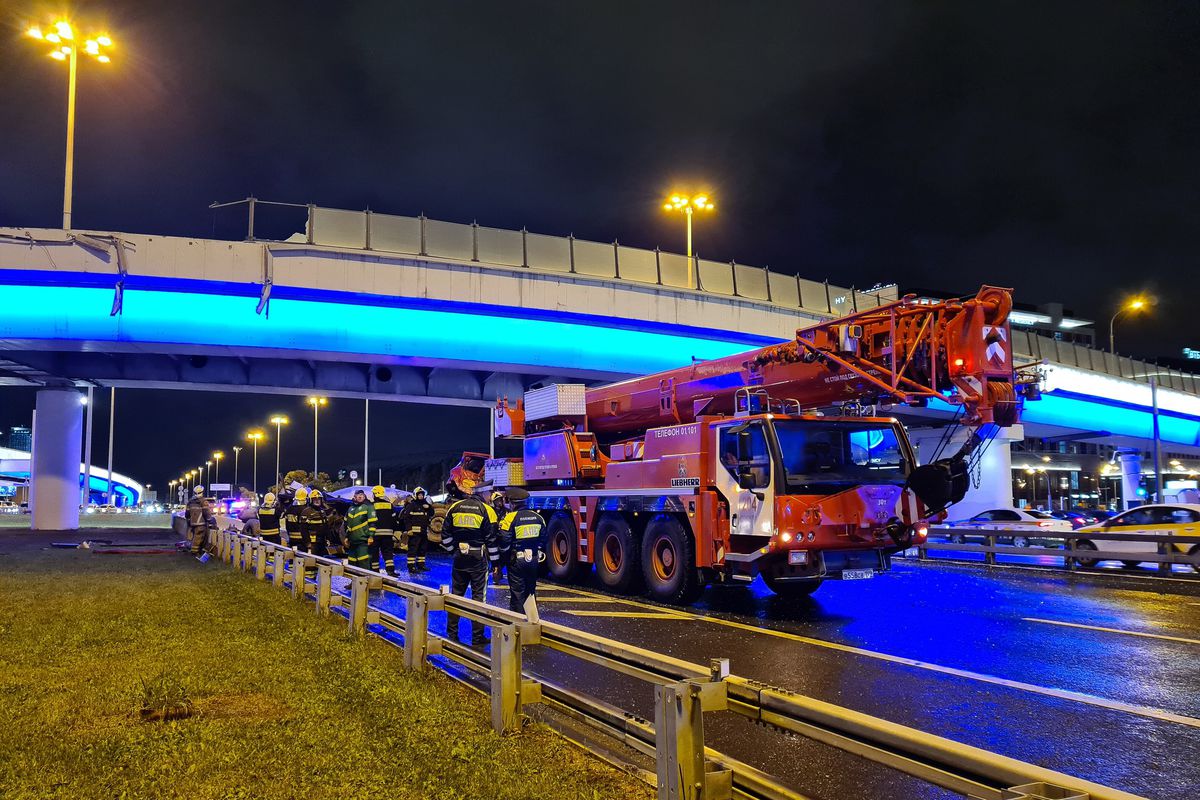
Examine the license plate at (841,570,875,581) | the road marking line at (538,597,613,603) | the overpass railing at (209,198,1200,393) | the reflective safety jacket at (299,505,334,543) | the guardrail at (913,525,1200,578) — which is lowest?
the road marking line at (538,597,613,603)

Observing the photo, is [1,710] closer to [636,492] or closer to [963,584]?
[636,492]

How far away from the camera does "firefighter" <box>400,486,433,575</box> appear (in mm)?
16156

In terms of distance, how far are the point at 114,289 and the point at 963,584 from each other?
19.4 m

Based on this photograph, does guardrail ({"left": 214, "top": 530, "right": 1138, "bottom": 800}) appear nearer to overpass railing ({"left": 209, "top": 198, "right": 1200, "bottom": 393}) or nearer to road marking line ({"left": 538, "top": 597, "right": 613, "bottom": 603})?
road marking line ({"left": 538, "top": 597, "right": 613, "bottom": 603})

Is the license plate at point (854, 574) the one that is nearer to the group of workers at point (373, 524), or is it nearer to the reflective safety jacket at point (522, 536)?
the reflective safety jacket at point (522, 536)

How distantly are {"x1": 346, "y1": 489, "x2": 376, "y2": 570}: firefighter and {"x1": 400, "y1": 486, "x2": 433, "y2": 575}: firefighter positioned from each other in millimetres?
2149

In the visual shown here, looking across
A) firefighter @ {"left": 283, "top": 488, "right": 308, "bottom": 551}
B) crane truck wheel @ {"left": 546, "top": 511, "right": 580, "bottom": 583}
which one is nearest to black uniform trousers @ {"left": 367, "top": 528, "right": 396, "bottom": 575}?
firefighter @ {"left": 283, "top": 488, "right": 308, "bottom": 551}

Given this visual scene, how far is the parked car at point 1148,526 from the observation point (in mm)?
17094

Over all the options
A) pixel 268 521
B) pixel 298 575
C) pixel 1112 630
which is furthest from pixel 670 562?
pixel 268 521

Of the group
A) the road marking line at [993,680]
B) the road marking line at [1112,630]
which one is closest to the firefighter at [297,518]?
the road marking line at [993,680]

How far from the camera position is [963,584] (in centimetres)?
1473

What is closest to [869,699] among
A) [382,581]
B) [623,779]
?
[623,779]

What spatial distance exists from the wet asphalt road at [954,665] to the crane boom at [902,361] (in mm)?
2709

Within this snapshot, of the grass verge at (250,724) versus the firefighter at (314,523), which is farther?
the firefighter at (314,523)
